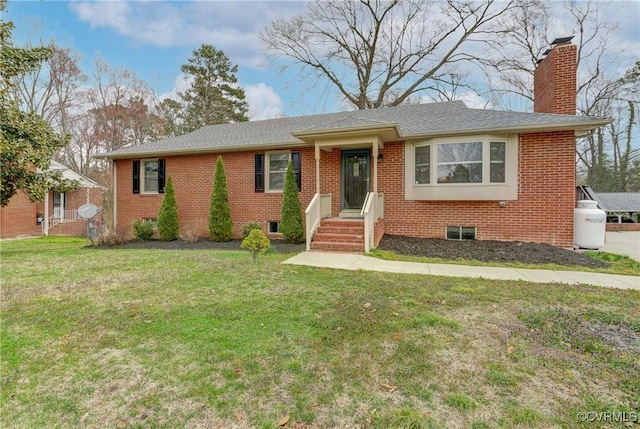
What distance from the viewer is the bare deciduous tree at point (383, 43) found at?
57.6 feet

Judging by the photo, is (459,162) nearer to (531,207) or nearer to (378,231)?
(531,207)

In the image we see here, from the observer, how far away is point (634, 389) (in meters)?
2.17

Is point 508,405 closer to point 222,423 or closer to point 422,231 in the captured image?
point 222,423

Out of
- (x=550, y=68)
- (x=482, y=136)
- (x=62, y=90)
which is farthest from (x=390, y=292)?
(x=62, y=90)

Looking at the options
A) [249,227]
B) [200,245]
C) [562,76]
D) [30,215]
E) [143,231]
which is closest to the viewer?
[562,76]

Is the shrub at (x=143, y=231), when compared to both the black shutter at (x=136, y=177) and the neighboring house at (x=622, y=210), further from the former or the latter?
the neighboring house at (x=622, y=210)

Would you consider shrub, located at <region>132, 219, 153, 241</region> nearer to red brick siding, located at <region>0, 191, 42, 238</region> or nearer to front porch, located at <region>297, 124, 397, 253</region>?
front porch, located at <region>297, 124, 397, 253</region>

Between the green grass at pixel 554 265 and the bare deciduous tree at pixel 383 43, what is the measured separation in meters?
14.9

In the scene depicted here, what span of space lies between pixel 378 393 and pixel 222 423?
1.06m

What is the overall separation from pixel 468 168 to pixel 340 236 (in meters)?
4.06

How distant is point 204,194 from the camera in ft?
37.2

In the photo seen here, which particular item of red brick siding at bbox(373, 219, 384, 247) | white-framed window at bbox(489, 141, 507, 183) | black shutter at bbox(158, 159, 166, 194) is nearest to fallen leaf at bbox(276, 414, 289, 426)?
red brick siding at bbox(373, 219, 384, 247)

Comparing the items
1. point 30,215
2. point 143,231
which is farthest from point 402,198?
point 30,215

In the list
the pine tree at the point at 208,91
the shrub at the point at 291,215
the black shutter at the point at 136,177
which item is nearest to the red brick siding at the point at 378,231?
the shrub at the point at 291,215
